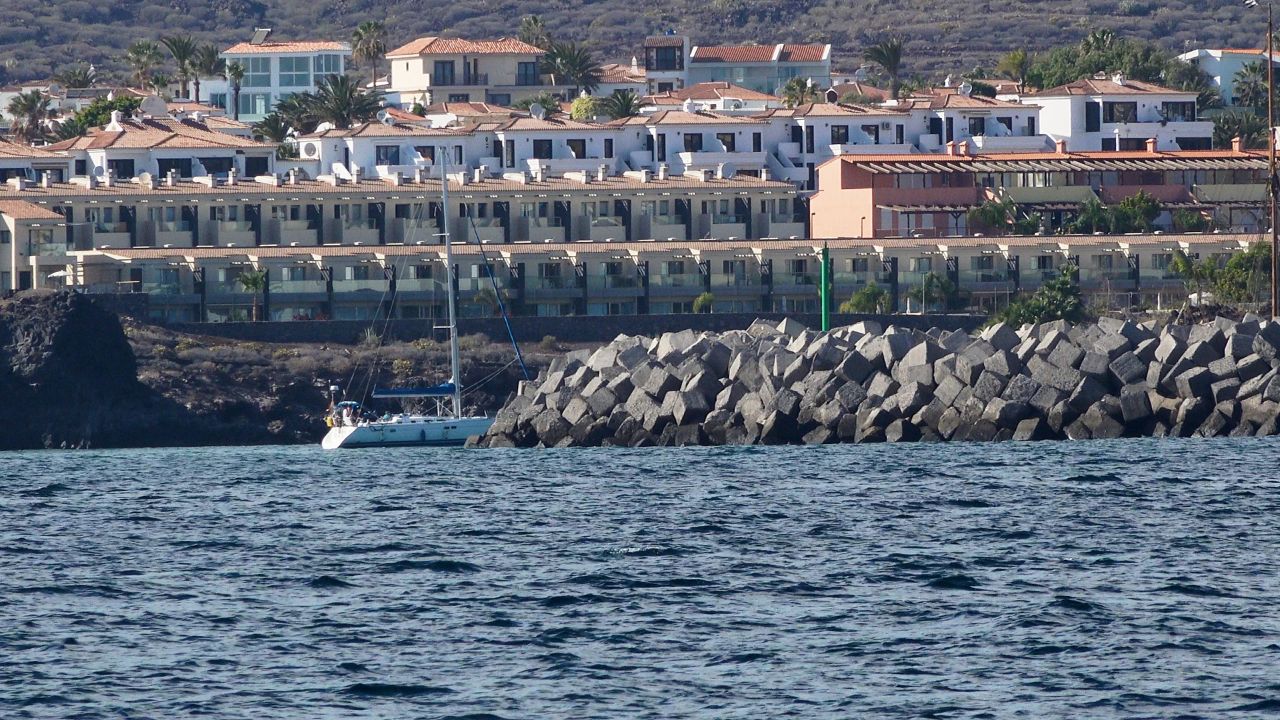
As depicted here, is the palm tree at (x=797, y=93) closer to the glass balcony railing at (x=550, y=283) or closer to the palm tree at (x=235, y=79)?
the palm tree at (x=235, y=79)

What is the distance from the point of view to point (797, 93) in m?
147

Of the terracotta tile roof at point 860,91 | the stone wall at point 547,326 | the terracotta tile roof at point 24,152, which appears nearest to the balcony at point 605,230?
the stone wall at point 547,326

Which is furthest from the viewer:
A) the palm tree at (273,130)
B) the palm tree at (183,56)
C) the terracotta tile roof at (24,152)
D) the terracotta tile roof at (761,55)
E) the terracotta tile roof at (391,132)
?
the terracotta tile roof at (761,55)

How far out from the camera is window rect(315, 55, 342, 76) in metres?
167

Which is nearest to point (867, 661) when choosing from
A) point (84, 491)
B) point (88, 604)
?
point (88, 604)

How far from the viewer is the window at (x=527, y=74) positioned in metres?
161

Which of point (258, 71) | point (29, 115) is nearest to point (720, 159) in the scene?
point (29, 115)

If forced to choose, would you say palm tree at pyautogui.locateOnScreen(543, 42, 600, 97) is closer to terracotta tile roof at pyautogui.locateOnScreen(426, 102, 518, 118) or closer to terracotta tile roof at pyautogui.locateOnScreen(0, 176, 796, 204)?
terracotta tile roof at pyautogui.locateOnScreen(426, 102, 518, 118)

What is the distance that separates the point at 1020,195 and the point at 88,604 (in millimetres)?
86878

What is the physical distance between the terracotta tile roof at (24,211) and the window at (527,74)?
6171 cm

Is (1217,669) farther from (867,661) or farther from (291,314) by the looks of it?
(291,314)

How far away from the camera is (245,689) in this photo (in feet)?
91.9

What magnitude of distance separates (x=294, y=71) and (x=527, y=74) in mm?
16855

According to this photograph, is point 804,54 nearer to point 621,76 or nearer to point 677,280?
point 621,76
